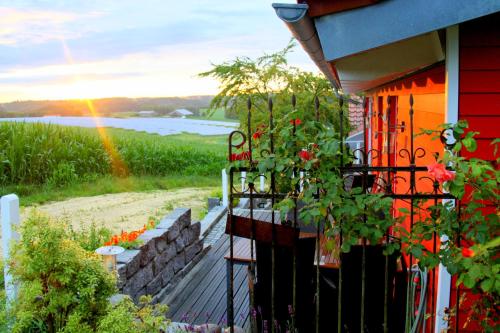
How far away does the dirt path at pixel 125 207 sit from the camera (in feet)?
36.0

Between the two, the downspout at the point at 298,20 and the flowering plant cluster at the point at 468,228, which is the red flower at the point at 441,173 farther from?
the downspout at the point at 298,20

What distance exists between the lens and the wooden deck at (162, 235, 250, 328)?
15.8 ft

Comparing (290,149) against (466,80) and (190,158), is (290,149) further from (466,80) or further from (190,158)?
(190,158)

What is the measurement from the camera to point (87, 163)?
55.9 feet

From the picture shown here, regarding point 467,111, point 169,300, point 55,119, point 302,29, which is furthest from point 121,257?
point 55,119

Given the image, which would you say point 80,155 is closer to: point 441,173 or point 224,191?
point 224,191

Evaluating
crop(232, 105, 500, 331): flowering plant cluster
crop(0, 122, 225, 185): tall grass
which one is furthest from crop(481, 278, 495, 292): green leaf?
crop(0, 122, 225, 185): tall grass

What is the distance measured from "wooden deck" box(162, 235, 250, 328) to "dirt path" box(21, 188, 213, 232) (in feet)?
14.0

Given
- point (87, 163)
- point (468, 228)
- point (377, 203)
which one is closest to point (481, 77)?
point (468, 228)

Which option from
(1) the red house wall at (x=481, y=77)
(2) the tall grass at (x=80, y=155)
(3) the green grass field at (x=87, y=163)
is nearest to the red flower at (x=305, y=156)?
(1) the red house wall at (x=481, y=77)

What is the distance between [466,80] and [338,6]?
0.89 metres

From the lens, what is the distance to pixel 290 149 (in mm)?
2703

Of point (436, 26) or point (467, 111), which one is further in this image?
point (467, 111)

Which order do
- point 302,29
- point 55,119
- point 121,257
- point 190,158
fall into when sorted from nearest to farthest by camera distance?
point 302,29 < point 121,257 < point 55,119 < point 190,158
